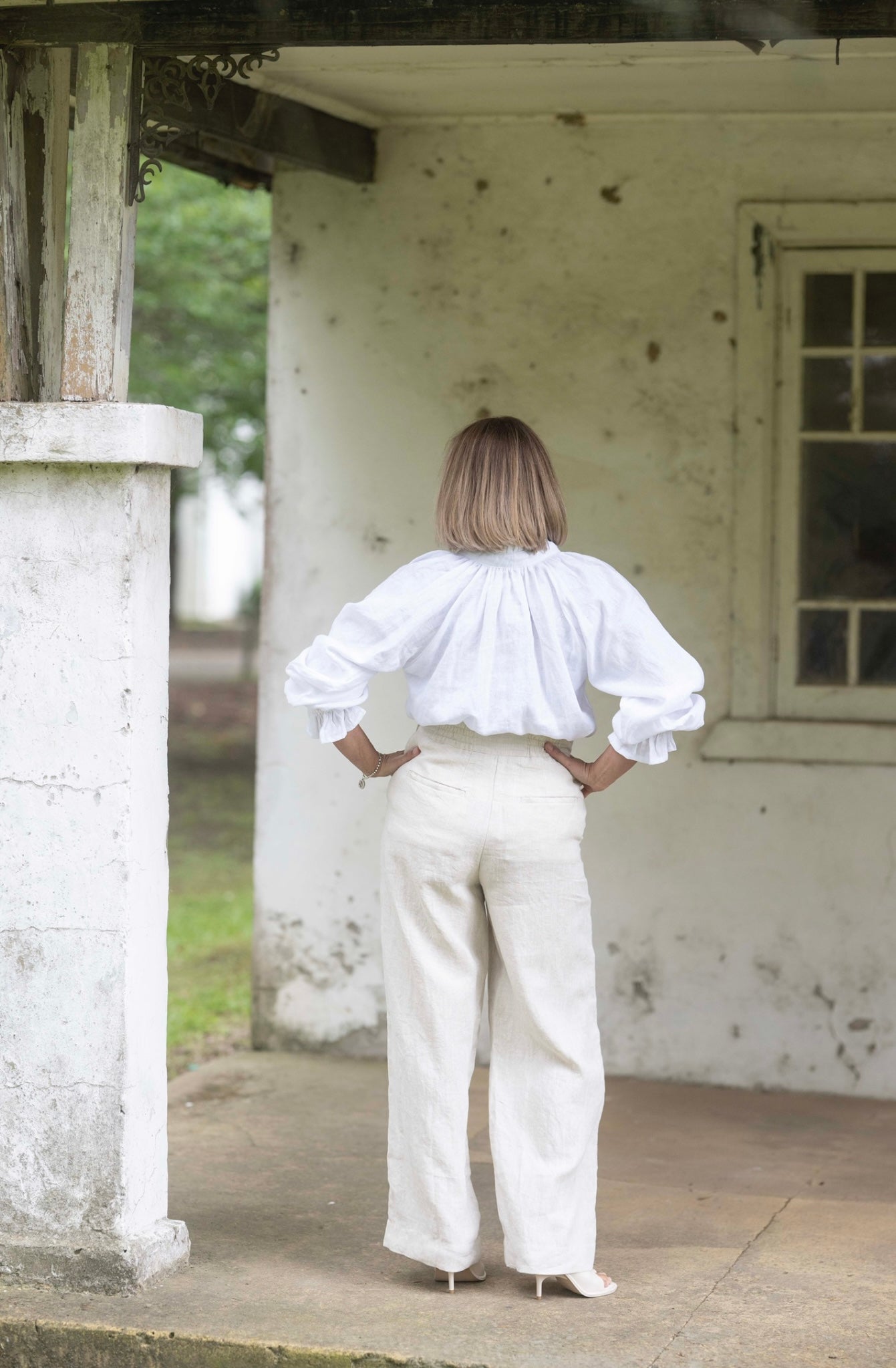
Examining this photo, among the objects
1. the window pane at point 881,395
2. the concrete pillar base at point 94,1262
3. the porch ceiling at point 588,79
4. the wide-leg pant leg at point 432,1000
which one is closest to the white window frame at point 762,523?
the window pane at point 881,395

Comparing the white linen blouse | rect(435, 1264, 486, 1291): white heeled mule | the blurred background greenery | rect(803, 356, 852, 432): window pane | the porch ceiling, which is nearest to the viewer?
the white linen blouse

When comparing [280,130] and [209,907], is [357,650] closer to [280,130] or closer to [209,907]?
[280,130]

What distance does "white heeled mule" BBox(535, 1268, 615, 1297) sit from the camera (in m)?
3.84

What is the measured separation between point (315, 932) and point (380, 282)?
8.12 ft

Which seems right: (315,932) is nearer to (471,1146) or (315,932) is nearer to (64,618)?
(471,1146)

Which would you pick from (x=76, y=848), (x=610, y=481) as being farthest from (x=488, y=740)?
(x=610, y=481)

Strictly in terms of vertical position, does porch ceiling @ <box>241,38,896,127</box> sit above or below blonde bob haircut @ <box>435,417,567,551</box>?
above

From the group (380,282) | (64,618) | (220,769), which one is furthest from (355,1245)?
(220,769)

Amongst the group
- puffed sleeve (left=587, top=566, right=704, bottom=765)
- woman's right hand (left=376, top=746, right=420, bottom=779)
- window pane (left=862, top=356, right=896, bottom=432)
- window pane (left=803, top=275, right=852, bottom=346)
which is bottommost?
woman's right hand (left=376, top=746, right=420, bottom=779)

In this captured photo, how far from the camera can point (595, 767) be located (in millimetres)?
3857

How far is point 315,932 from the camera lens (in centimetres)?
631

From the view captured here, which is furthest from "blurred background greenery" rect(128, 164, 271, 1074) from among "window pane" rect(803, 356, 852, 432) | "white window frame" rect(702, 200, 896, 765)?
"window pane" rect(803, 356, 852, 432)

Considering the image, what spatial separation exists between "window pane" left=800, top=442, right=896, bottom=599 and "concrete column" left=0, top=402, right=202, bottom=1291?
109 inches

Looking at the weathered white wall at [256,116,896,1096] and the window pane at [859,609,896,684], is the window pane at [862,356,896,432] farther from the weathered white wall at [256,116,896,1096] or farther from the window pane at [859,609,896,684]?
the window pane at [859,609,896,684]
